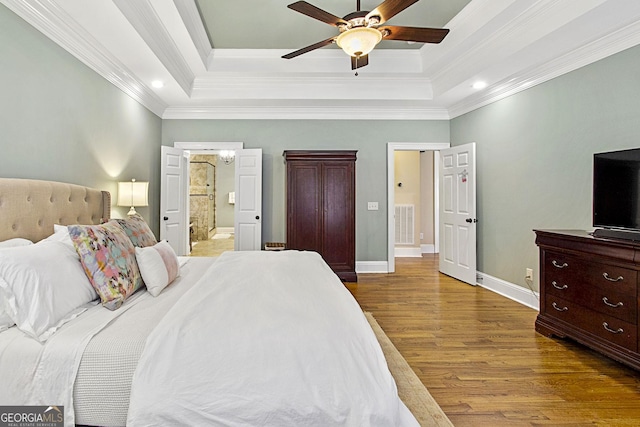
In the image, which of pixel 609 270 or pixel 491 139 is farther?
pixel 491 139

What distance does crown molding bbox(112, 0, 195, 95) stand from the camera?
8.48 ft

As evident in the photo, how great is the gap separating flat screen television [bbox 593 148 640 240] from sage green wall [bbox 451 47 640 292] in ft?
1.52

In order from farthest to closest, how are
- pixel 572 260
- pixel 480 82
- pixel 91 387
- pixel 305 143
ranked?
1. pixel 305 143
2. pixel 480 82
3. pixel 572 260
4. pixel 91 387

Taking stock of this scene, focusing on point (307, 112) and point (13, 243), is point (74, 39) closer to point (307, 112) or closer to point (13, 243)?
point (13, 243)

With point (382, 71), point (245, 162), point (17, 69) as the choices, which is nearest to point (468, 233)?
point (382, 71)

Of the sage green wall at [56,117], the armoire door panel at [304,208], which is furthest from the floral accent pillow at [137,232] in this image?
the armoire door panel at [304,208]

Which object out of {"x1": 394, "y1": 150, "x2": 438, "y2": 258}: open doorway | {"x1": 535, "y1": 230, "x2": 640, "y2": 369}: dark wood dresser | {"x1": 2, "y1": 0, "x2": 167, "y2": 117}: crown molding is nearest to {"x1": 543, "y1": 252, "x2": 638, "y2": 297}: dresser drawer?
{"x1": 535, "y1": 230, "x2": 640, "y2": 369}: dark wood dresser

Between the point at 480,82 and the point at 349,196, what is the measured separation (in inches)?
85.7

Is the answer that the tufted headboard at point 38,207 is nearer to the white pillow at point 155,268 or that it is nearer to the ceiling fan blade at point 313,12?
the white pillow at point 155,268

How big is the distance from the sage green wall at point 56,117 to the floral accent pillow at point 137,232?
0.77m

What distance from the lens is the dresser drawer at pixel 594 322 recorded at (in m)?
2.21

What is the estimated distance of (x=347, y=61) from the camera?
169 inches

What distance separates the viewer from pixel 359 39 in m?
2.53

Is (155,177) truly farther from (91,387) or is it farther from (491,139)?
(491,139)
